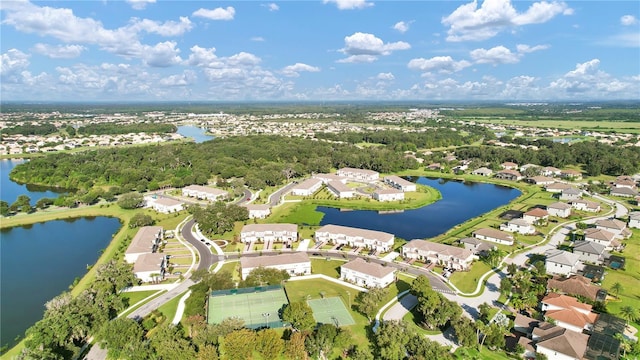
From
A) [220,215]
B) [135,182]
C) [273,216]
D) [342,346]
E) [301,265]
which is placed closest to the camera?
[342,346]

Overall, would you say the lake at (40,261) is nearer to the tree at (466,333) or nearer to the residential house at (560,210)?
the tree at (466,333)

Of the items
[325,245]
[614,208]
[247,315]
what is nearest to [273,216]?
[325,245]

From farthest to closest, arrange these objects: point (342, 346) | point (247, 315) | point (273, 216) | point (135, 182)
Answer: point (135, 182) < point (273, 216) < point (247, 315) < point (342, 346)

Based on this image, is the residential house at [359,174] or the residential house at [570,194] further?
the residential house at [359,174]

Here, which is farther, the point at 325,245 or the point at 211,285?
the point at 325,245

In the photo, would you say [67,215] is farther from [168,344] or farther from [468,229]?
[468,229]

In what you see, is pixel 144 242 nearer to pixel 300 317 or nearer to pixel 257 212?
pixel 257 212

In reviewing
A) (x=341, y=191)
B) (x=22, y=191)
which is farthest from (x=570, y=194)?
(x=22, y=191)

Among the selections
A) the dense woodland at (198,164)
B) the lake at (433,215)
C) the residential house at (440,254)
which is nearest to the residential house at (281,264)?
the residential house at (440,254)
